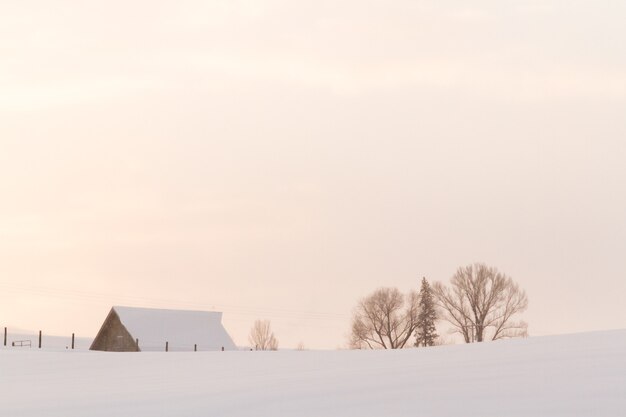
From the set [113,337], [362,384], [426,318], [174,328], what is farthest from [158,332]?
[362,384]

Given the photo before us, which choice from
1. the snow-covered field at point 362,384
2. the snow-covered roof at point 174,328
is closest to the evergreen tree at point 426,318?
the snow-covered roof at point 174,328

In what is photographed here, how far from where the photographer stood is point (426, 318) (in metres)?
91.1

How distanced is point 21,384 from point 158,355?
3.17 meters

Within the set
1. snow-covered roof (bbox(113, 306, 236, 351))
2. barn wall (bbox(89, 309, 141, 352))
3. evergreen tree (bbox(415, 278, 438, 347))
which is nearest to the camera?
barn wall (bbox(89, 309, 141, 352))

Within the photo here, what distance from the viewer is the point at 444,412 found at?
7.86 meters

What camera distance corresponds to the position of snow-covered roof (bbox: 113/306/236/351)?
71000mm

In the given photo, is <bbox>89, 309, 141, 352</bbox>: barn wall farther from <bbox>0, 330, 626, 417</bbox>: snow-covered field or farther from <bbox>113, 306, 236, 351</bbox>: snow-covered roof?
<bbox>0, 330, 626, 417</bbox>: snow-covered field

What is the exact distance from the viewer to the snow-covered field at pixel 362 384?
8.09m

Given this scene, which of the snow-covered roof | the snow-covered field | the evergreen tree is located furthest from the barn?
the snow-covered field

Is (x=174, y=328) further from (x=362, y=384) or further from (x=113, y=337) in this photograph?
(x=362, y=384)

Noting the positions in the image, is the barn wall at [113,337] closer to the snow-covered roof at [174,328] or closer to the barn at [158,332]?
the barn at [158,332]

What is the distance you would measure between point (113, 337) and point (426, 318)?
31.2 m

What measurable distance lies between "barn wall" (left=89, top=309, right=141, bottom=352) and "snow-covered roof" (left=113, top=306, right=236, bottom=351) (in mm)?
456

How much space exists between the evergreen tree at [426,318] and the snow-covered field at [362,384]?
77486 mm
